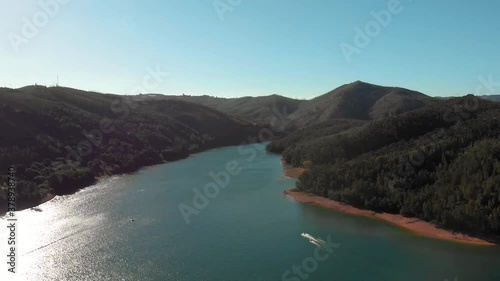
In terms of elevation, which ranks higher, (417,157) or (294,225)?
(417,157)

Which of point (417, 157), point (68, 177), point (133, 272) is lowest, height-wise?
point (133, 272)

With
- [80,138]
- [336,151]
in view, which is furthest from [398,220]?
[80,138]

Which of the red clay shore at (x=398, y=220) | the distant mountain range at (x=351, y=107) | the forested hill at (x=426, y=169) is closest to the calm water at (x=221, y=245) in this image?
the red clay shore at (x=398, y=220)

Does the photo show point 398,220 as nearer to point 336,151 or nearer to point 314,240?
point 314,240

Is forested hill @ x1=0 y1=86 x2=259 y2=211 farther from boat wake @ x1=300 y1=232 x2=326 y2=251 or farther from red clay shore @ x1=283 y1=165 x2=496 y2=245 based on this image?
boat wake @ x1=300 y1=232 x2=326 y2=251

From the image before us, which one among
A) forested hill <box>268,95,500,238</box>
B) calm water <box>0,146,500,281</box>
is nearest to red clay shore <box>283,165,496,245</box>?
forested hill <box>268,95,500,238</box>

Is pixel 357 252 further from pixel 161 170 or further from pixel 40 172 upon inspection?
pixel 161 170

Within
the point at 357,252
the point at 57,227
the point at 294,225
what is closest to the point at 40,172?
the point at 57,227

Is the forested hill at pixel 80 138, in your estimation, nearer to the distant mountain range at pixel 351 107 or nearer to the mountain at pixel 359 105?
the mountain at pixel 359 105
